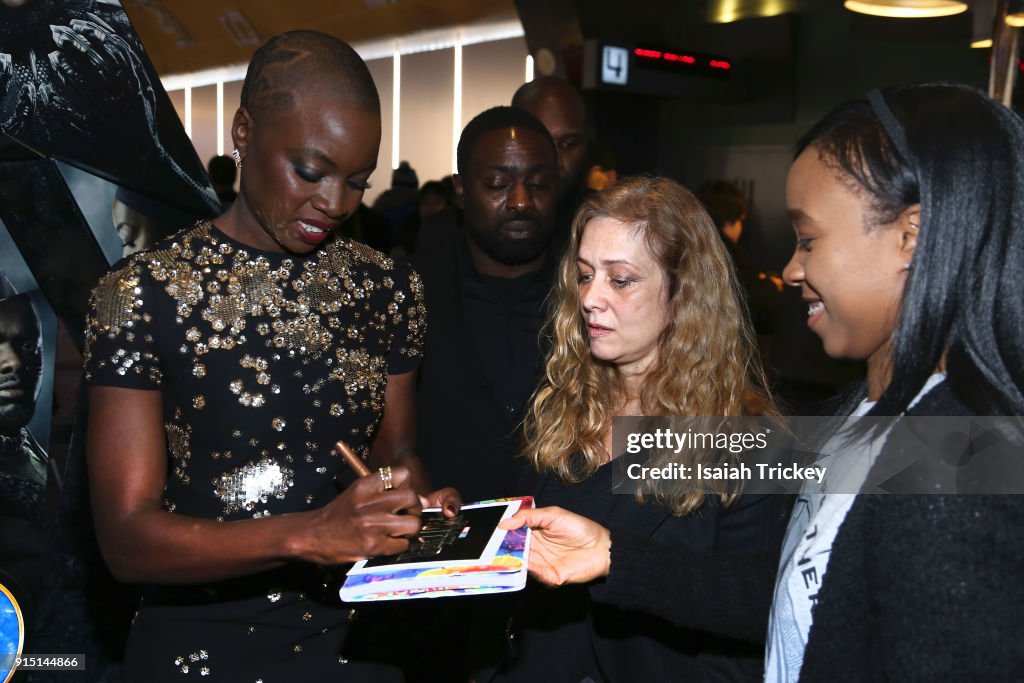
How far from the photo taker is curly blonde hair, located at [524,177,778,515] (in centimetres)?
195

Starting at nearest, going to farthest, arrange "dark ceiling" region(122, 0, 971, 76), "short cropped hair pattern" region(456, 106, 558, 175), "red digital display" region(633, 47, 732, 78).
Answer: "short cropped hair pattern" region(456, 106, 558, 175) < "dark ceiling" region(122, 0, 971, 76) < "red digital display" region(633, 47, 732, 78)

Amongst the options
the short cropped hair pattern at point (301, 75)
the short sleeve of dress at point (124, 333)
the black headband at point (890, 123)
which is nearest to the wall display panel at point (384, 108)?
the short cropped hair pattern at point (301, 75)

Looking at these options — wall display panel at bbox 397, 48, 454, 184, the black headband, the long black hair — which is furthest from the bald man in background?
wall display panel at bbox 397, 48, 454, 184

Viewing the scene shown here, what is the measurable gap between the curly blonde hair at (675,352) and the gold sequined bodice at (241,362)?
0.45 m

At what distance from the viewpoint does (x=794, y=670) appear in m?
1.20

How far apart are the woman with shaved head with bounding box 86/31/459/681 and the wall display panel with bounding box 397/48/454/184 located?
261 inches

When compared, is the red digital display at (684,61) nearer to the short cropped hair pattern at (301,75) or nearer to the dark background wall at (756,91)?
the dark background wall at (756,91)

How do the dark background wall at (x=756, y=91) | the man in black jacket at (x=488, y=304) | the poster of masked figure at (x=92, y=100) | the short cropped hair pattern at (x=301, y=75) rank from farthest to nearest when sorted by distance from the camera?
the dark background wall at (x=756, y=91)
the man in black jacket at (x=488, y=304)
the poster of masked figure at (x=92, y=100)
the short cropped hair pattern at (x=301, y=75)

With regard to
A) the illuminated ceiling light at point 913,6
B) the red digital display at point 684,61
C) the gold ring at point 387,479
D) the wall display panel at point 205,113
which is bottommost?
the gold ring at point 387,479

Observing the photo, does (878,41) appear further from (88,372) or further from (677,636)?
(88,372)

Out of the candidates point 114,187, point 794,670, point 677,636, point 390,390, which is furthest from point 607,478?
point 114,187

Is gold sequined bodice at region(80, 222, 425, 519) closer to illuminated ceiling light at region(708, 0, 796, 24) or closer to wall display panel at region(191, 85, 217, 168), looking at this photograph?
wall display panel at region(191, 85, 217, 168)

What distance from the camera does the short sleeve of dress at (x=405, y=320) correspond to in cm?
192

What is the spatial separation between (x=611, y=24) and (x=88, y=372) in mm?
6483
